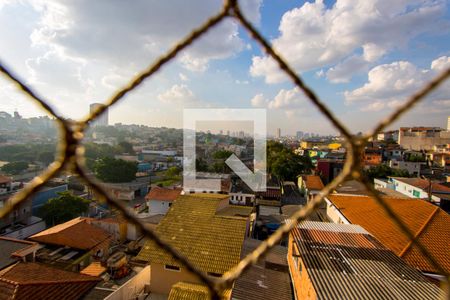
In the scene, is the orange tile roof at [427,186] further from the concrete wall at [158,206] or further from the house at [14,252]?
the house at [14,252]

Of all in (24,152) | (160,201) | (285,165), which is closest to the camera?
(160,201)

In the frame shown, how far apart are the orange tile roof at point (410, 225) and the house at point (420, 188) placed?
4.07 meters

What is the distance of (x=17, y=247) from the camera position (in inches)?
233

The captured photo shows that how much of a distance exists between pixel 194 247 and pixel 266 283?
54.0 inches

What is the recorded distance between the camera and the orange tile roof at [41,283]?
364 cm

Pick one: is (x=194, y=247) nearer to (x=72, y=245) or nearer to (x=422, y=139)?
(x=72, y=245)

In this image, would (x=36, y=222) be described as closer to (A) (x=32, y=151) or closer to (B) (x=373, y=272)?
(B) (x=373, y=272)

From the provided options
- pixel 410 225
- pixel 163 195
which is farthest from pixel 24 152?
pixel 410 225

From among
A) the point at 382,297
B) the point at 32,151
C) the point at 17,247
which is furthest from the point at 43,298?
the point at 32,151

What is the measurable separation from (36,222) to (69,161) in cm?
1161

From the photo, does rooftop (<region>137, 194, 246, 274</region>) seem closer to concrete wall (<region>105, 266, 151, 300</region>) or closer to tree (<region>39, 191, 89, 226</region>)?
concrete wall (<region>105, 266, 151, 300</region>)

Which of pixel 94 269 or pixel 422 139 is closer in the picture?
pixel 94 269

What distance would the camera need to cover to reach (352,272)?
291cm

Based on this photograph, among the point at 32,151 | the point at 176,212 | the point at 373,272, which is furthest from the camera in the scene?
the point at 32,151
